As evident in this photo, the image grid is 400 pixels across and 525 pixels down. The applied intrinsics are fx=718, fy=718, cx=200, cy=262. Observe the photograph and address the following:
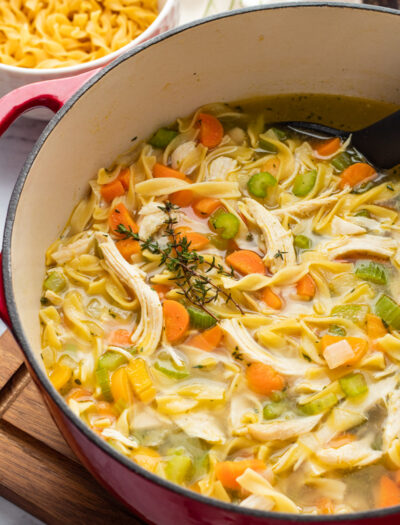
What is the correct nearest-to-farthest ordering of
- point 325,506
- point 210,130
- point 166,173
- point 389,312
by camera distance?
1. point 325,506
2. point 389,312
3. point 166,173
4. point 210,130

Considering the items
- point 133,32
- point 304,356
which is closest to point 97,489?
point 304,356

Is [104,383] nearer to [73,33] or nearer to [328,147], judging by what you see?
[328,147]

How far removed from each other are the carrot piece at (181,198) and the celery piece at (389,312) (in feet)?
3.11

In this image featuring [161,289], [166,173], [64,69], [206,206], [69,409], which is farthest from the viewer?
[64,69]

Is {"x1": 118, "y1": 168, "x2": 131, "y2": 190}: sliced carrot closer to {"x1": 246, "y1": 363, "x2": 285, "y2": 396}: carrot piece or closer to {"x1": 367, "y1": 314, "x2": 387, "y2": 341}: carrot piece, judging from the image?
{"x1": 246, "y1": 363, "x2": 285, "y2": 396}: carrot piece

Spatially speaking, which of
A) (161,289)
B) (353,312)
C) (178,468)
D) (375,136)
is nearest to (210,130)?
(375,136)

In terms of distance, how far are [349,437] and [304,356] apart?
1.16 ft

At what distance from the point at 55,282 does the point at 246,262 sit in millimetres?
797

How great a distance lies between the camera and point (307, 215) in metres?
3.19

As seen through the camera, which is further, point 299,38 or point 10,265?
point 299,38

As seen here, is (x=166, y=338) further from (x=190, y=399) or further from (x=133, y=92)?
(x=133, y=92)

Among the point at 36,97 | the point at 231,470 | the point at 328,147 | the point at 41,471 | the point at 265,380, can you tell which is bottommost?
the point at 41,471

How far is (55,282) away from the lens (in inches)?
117

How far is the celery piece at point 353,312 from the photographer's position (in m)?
2.87
